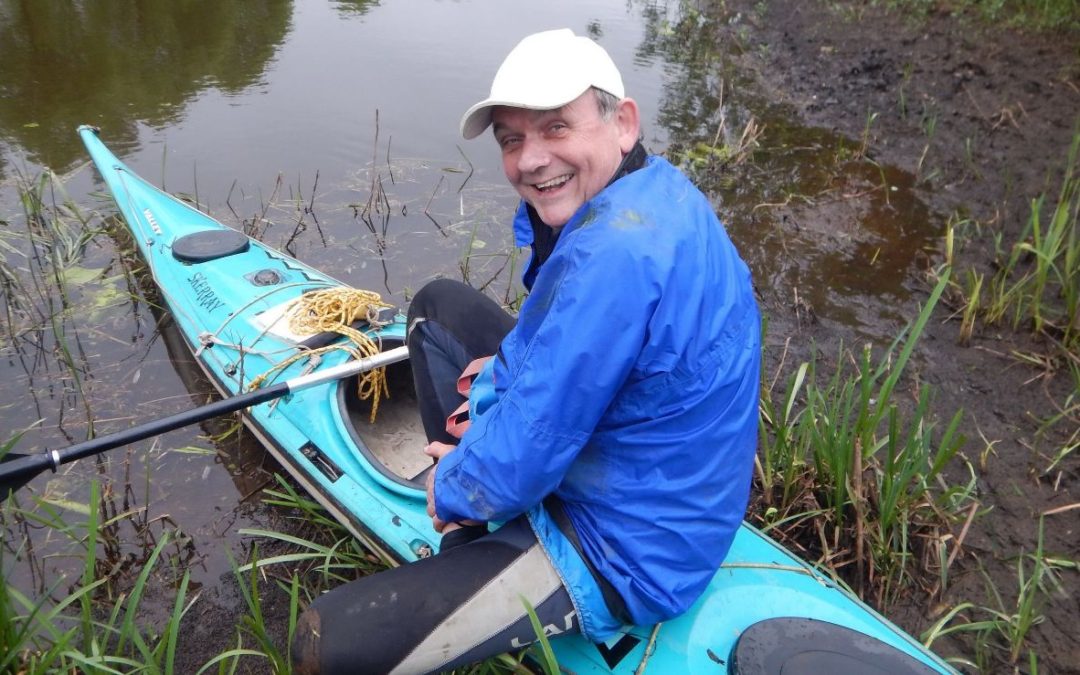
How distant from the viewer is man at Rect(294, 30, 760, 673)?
1.51 metres

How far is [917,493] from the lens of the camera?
2465 millimetres

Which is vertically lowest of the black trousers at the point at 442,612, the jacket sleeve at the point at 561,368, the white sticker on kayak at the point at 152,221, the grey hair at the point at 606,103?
the white sticker on kayak at the point at 152,221

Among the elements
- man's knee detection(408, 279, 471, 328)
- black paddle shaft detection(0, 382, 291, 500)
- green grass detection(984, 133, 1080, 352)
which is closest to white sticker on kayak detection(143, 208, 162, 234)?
black paddle shaft detection(0, 382, 291, 500)

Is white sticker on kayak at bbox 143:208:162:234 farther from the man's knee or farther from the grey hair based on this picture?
the grey hair

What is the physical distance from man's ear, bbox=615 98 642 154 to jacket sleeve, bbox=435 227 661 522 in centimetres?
36

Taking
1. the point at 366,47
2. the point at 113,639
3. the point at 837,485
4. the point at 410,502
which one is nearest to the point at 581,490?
the point at 410,502

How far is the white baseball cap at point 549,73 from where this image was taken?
1637 millimetres

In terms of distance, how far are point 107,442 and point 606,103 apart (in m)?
1.96

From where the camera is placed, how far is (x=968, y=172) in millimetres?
5188

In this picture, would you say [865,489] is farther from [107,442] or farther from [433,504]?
[107,442]

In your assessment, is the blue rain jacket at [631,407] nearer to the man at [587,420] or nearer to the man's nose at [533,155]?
the man at [587,420]

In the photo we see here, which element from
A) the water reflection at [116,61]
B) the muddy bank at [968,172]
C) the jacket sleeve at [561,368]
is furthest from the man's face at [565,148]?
the water reflection at [116,61]

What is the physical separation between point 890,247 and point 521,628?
3.65 metres

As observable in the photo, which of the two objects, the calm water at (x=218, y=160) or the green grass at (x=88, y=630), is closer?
the green grass at (x=88, y=630)
